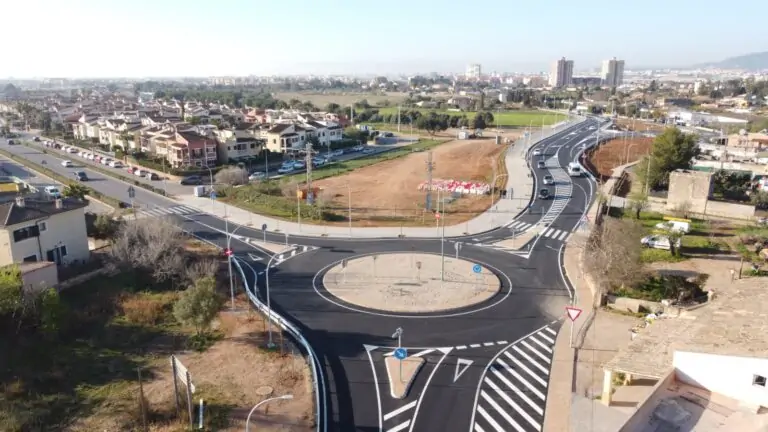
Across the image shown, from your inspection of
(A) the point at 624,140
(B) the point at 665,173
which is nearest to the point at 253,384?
(B) the point at 665,173

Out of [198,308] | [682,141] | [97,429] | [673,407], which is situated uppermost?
[682,141]

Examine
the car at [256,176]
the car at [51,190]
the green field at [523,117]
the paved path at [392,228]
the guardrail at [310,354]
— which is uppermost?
the green field at [523,117]

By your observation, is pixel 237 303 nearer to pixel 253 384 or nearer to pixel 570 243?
pixel 253 384

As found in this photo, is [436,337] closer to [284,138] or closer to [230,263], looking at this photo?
[230,263]

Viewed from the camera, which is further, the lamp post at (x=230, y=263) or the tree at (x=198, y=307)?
the lamp post at (x=230, y=263)

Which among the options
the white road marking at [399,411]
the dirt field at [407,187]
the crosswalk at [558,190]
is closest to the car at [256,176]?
the dirt field at [407,187]

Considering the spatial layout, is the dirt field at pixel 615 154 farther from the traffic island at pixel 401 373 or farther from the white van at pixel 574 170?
the traffic island at pixel 401 373

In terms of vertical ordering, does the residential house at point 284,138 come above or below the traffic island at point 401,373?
above
